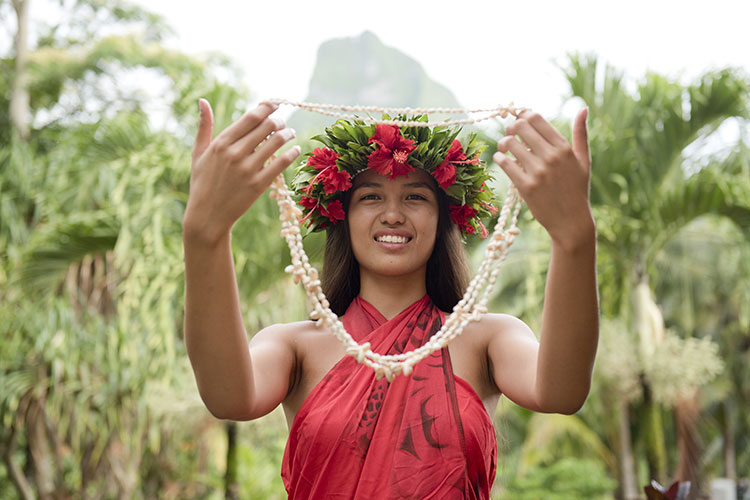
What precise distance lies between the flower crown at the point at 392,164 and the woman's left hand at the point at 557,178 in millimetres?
472

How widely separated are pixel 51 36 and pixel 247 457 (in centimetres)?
798

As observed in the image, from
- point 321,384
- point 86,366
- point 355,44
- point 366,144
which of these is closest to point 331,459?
point 321,384

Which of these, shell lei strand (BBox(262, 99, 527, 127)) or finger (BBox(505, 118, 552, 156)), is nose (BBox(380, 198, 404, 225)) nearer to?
shell lei strand (BBox(262, 99, 527, 127))

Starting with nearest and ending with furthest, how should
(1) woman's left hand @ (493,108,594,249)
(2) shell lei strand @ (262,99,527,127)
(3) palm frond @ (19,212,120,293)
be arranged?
(1) woman's left hand @ (493,108,594,249)
(2) shell lei strand @ (262,99,527,127)
(3) palm frond @ (19,212,120,293)

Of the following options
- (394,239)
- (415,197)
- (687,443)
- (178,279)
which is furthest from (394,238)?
(687,443)

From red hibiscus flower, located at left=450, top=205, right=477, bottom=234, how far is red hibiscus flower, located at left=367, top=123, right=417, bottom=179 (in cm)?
20

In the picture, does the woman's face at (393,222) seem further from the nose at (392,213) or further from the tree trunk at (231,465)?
the tree trunk at (231,465)

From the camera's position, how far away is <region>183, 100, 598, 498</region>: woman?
134 centimetres

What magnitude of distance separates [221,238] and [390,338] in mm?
564

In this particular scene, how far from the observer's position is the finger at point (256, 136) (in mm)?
1339

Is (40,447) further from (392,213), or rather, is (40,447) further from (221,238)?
(221,238)

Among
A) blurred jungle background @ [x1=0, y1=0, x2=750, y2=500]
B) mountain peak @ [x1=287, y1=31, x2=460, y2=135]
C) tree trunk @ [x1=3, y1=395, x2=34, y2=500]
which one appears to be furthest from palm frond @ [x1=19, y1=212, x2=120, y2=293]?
mountain peak @ [x1=287, y1=31, x2=460, y2=135]

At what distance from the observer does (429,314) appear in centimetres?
187

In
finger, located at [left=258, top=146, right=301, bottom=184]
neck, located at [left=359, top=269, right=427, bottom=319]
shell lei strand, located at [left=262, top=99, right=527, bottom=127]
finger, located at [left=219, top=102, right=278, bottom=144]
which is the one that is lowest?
neck, located at [left=359, top=269, right=427, bottom=319]
